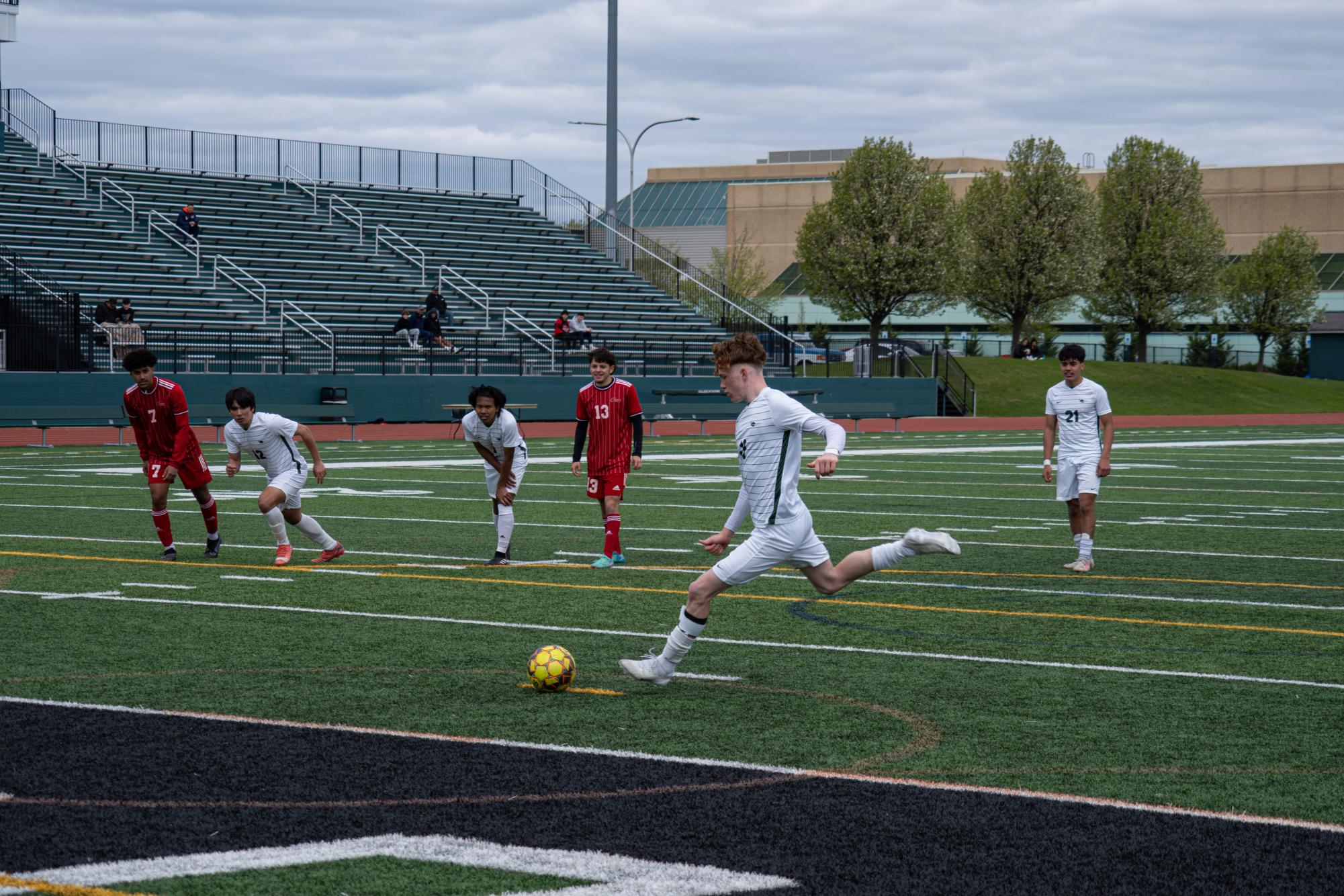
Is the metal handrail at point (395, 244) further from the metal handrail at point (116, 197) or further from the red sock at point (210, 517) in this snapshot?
the red sock at point (210, 517)

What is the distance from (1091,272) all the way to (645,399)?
23.7 m

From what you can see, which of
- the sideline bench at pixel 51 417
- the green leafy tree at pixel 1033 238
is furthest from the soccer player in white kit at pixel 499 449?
the green leafy tree at pixel 1033 238

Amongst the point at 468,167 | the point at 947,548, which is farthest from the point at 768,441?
the point at 468,167

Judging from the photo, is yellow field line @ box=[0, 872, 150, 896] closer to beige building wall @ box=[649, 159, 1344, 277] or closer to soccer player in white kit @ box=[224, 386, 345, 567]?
soccer player in white kit @ box=[224, 386, 345, 567]

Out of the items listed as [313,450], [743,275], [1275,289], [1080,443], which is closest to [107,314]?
[313,450]

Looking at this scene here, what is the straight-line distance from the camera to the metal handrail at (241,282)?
38281mm

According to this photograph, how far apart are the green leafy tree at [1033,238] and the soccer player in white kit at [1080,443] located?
42.9 m

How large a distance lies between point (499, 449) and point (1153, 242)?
5022 cm

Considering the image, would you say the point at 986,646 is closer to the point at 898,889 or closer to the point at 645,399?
the point at 898,889

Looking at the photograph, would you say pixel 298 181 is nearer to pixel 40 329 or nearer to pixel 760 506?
pixel 40 329

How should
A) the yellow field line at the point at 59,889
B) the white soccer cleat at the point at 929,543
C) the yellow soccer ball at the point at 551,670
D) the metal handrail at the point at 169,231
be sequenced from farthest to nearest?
the metal handrail at the point at 169,231 < the white soccer cleat at the point at 929,543 < the yellow soccer ball at the point at 551,670 < the yellow field line at the point at 59,889

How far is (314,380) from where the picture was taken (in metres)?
35.7

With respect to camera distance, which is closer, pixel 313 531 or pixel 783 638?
pixel 783 638

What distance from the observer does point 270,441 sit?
13406 millimetres
